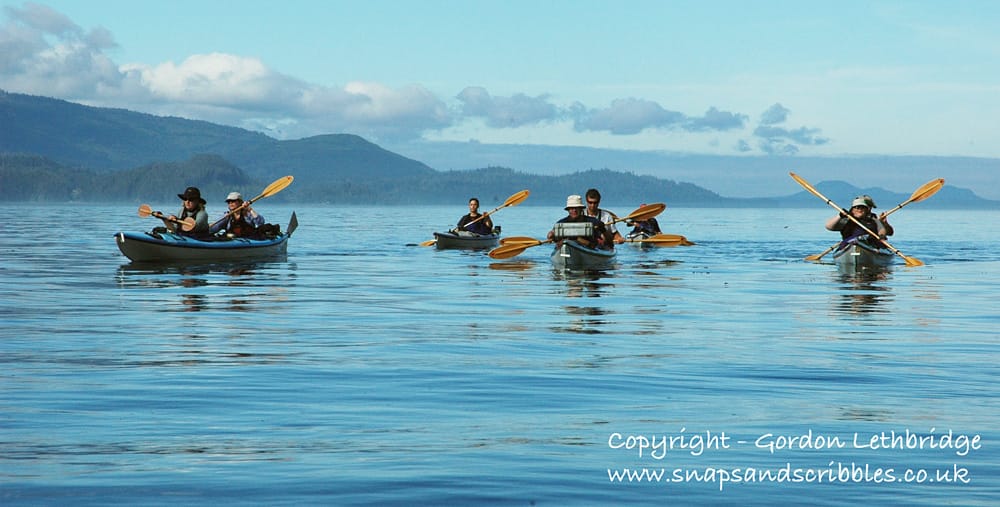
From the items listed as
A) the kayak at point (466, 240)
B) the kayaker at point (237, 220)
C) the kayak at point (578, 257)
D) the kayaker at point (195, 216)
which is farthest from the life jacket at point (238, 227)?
the kayak at point (466, 240)

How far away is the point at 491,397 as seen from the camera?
11789mm

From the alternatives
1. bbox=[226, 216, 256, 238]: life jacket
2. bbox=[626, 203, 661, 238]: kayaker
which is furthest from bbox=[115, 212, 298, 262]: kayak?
bbox=[626, 203, 661, 238]: kayaker

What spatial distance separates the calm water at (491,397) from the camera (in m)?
8.12

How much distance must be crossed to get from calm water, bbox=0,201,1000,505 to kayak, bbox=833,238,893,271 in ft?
23.3

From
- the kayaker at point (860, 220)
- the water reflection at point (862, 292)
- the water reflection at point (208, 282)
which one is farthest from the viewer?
the kayaker at point (860, 220)

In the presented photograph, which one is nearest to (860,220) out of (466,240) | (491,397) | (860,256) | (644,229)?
(860,256)

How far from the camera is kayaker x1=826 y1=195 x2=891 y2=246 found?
33.3m

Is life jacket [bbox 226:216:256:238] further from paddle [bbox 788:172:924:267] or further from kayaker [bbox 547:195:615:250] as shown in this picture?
paddle [bbox 788:172:924:267]

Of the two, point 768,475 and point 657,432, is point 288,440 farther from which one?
point 768,475

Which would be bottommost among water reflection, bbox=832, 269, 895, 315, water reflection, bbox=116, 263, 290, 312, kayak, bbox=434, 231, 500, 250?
water reflection, bbox=832, 269, 895, 315

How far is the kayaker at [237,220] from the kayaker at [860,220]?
16.1 m

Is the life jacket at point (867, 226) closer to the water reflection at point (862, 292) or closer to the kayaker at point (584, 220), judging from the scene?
the water reflection at point (862, 292)

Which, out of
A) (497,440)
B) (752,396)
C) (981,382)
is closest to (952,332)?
(981,382)

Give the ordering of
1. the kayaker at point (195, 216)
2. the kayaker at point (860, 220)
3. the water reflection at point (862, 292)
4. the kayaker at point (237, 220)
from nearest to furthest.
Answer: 1. the water reflection at point (862, 292)
2. the kayaker at point (195, 216)
3. the kayaker at point (860, 220)
4. the kayaker at point (237, 220)
